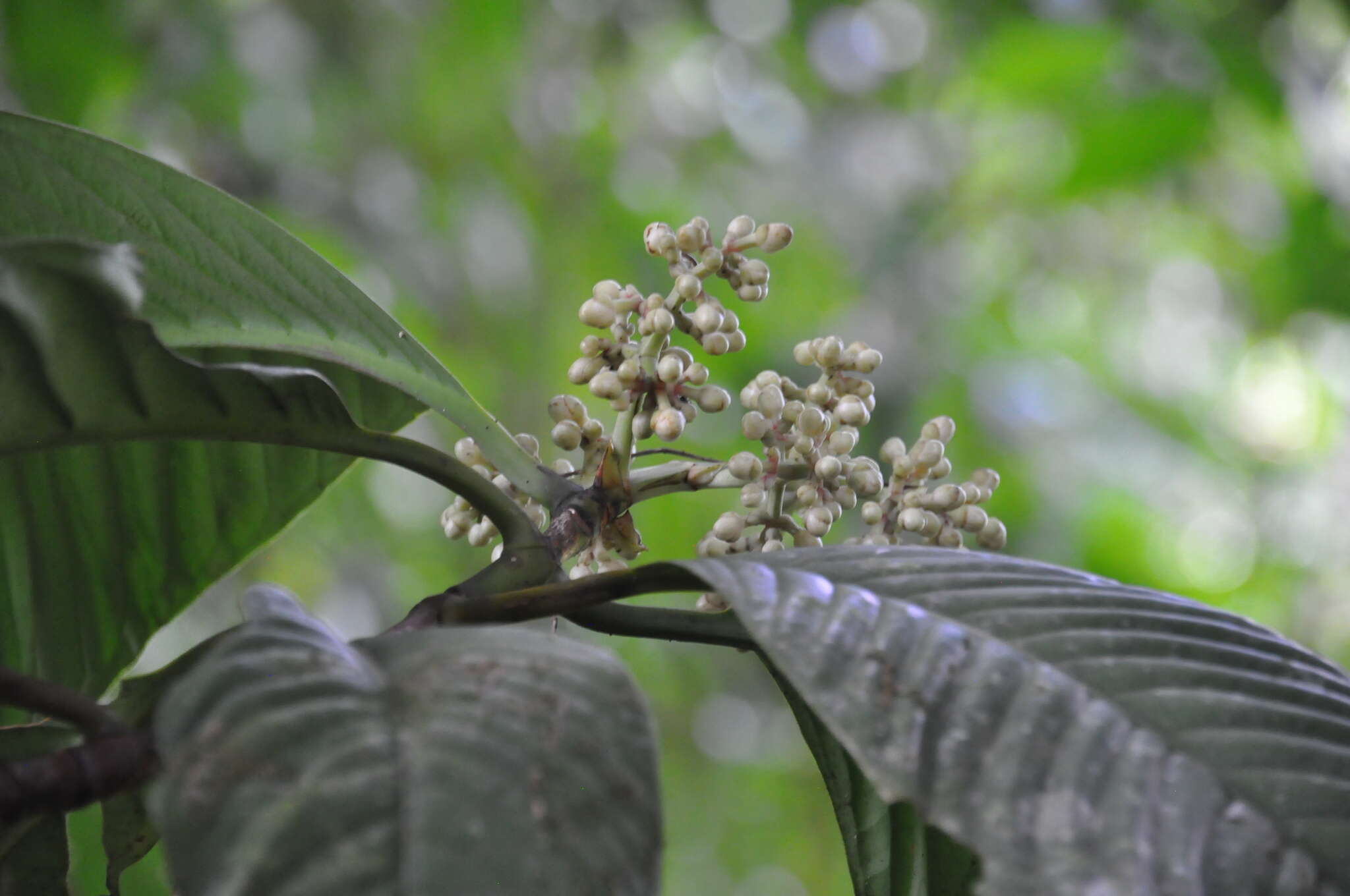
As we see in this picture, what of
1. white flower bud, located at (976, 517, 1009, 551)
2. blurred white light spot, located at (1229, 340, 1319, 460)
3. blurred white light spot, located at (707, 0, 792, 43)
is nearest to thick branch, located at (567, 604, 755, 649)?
white flower bud, located at (976, 517, 1009, 551)

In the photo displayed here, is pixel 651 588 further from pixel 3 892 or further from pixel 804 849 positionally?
pixel 804 849

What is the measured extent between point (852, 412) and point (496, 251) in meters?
1.75

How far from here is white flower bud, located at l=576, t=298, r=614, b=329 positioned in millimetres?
587

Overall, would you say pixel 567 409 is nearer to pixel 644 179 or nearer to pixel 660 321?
pixel 660 321

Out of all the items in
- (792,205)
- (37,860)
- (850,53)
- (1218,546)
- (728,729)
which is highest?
(850,53)

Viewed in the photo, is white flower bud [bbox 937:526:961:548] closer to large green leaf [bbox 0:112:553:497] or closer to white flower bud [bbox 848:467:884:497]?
white flower bud [bbox 848:467:884:497]

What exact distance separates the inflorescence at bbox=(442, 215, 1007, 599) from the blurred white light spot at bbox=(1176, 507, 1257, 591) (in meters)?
2.15

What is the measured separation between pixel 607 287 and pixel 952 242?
2.05 m

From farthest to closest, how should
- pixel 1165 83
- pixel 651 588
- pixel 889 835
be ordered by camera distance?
pixel 1165 83 < pixel 889 835 < pixel 651 588

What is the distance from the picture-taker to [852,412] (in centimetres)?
57

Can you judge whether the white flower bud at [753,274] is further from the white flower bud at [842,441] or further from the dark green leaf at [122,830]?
the dark green leaf at [122,830]

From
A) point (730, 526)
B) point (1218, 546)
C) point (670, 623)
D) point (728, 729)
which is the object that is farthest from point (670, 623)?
point (1218, 546)

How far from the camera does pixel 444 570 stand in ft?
8.26

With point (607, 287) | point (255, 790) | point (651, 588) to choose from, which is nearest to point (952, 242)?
point (607, 287)
